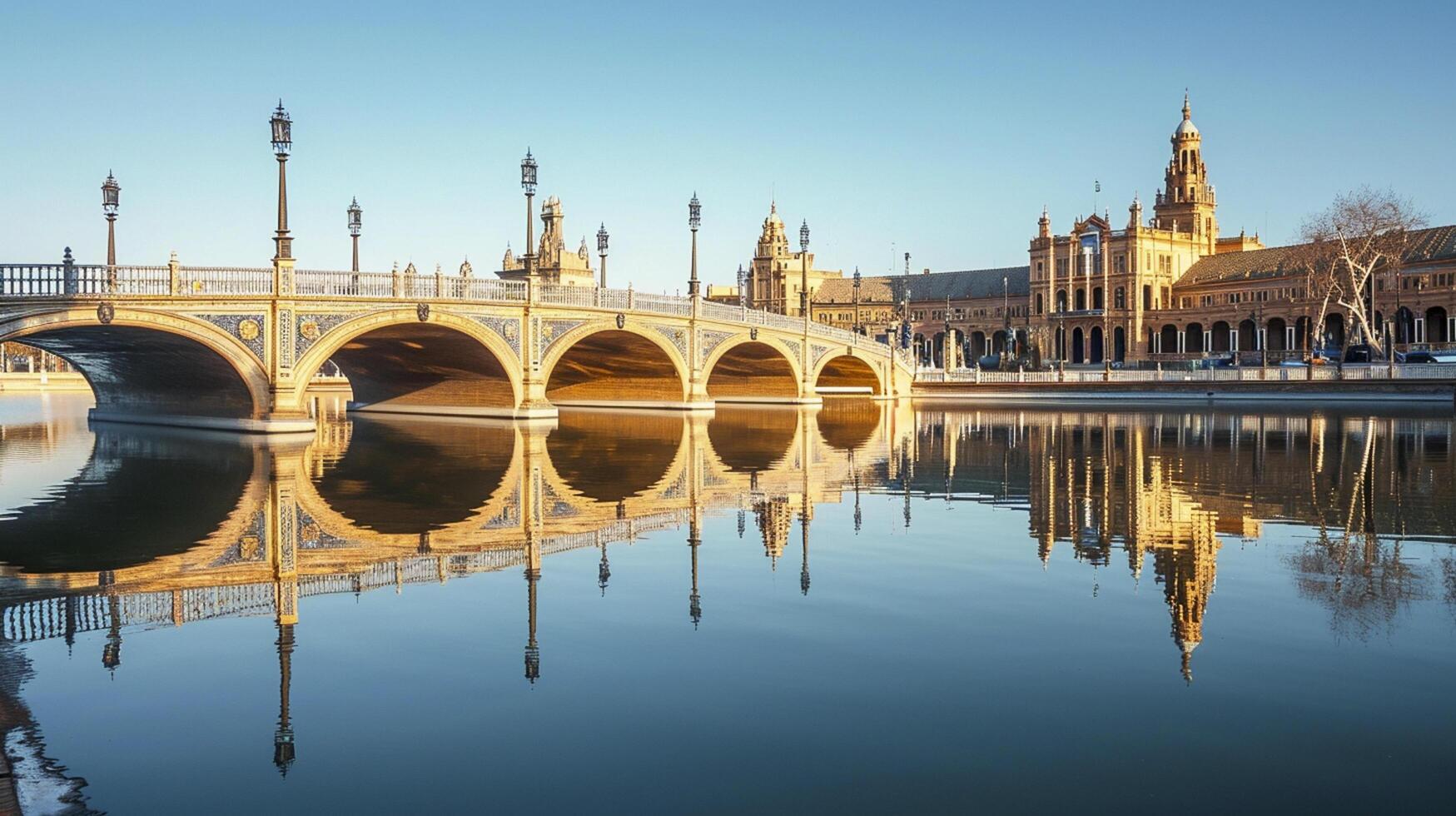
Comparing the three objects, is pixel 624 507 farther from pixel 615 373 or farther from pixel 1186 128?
pixel 1186 128

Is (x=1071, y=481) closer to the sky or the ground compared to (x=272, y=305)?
closer to the ground

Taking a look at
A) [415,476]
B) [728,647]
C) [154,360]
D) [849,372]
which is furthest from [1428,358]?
[728,647]

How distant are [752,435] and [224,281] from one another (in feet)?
53.7

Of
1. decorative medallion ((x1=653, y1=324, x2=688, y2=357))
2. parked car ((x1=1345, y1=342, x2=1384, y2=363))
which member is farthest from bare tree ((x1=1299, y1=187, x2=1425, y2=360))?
decorative medallion ((x1=653, y1=324, x2=688, y2=357))

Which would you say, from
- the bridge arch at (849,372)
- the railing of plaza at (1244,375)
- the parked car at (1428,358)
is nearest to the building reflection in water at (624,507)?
the railing of plaza at (1244,375)

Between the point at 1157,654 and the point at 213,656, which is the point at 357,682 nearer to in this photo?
the point at 213,656

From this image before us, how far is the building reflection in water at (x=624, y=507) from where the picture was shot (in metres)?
13.0

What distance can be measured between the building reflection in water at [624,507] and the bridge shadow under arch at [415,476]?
0.34ft

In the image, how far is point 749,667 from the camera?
395 inches

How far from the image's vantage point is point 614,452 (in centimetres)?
3173

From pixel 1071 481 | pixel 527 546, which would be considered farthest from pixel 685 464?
pixel 527 546

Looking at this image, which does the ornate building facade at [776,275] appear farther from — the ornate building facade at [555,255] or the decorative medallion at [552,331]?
the decorative medallion at [552,331]

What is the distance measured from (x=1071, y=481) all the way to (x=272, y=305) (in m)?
24.3

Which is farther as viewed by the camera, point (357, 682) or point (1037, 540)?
point (1037, 540)
